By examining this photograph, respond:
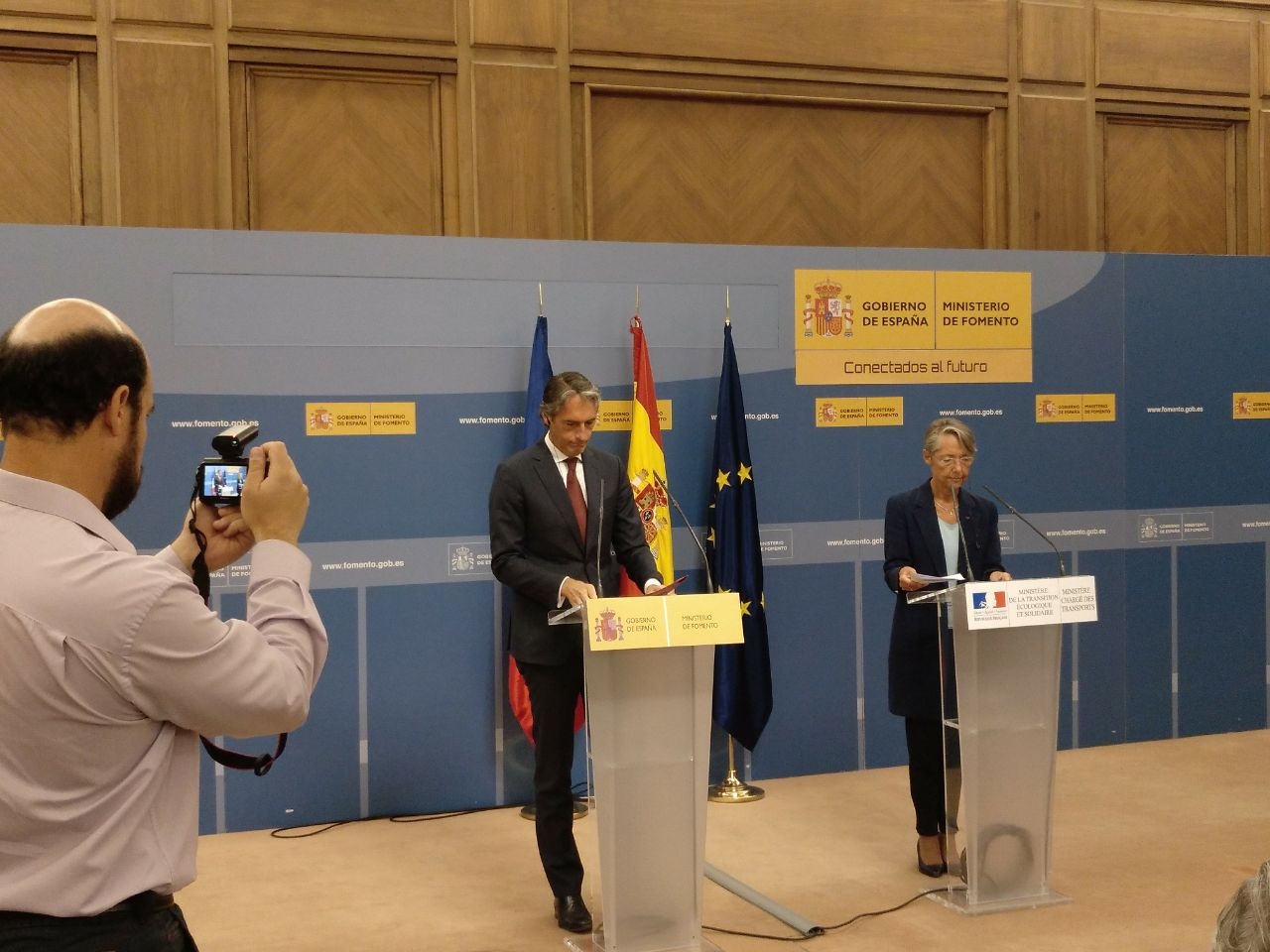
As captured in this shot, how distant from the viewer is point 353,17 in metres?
6.50

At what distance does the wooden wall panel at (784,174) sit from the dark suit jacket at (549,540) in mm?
2702

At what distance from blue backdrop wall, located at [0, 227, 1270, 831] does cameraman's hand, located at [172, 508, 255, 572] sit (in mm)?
3617

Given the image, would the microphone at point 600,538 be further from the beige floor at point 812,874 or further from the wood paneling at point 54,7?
the wood paneling at point 54,7

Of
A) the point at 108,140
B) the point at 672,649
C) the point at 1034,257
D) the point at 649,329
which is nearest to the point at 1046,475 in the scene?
the point at 1034,257

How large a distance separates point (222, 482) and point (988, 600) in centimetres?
288

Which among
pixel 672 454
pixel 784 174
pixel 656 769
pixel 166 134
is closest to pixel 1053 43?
pixel 784 174

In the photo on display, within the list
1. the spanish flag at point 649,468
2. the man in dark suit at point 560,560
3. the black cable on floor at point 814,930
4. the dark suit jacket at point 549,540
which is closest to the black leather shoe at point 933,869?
the black cable on floor at point 814,930

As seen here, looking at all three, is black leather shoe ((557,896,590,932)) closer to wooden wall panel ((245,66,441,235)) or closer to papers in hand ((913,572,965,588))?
papers in hand ((913,572,965,588))

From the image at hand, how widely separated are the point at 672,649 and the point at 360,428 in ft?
6.98

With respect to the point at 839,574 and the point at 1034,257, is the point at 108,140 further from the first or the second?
the point at 1034,257

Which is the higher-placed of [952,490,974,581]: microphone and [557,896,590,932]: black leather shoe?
[952,490,974,581]: microphone

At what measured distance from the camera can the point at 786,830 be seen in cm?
518

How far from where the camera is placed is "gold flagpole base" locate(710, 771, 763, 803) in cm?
566

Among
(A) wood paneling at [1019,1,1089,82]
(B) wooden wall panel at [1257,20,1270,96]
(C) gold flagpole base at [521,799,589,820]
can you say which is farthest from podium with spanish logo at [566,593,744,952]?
(B) wooden wall panel at [1257,20,1270,96]
